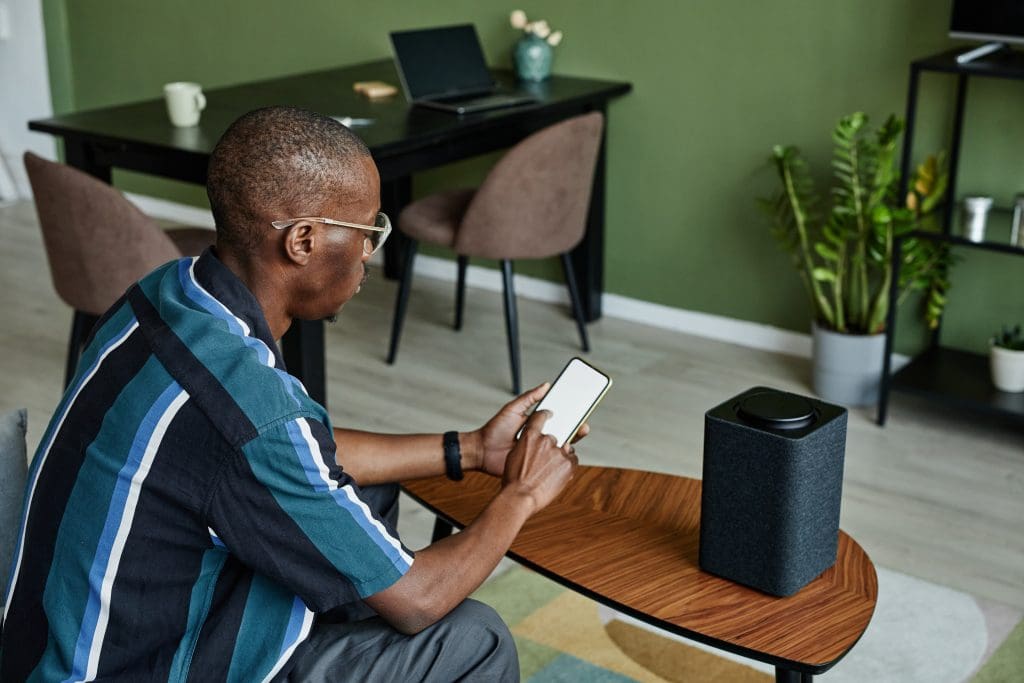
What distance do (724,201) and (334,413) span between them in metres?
1.27

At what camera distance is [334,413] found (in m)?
3.33

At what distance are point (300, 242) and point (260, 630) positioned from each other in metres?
0.41

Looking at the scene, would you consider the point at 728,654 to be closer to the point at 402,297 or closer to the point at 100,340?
the point at 100,340

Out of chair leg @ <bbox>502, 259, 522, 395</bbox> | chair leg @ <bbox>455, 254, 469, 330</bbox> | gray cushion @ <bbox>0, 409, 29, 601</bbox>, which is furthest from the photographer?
chair leg @ <bbox>455, 254, 469, 330</bbox>

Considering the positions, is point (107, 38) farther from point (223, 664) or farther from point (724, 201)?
point (223, 664)

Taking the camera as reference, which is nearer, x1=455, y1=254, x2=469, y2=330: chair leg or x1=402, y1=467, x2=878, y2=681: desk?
x1=402, y1=467, x2=878, y2=681: desk

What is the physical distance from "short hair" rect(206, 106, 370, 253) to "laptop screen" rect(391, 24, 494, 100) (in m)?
2.10

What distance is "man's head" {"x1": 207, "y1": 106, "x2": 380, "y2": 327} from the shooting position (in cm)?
138

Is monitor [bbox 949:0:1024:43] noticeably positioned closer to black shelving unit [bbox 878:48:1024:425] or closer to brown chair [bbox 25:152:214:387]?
black shelving unit [bbox 878:48:1024:425]

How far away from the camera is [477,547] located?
146 centimetres

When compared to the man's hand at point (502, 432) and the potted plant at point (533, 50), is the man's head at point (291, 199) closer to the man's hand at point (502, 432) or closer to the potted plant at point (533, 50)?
Answer: the man's hand at point (502, 432)

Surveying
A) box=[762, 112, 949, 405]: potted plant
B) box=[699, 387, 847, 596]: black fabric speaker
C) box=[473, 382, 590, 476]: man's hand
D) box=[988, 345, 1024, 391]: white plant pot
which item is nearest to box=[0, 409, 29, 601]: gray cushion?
box=[473, 382, 590, 476]: man's hand

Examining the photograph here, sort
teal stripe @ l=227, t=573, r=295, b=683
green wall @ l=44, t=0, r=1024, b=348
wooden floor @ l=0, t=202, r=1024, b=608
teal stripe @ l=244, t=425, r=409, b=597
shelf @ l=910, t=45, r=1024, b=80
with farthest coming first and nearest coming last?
green wall @ l=44, t=0, r=1024, b=348 → shelf @ l=910, t=45, r=1024, b=80 → wooden floor @ l=0, t=202, r=1024, b=608 → teal stripe @ l=227, t=573, r=295, b=683 → teal stripe @ l=244, t=425, r=409, b=597

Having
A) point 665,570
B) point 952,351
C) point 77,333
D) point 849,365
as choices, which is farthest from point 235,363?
point 952,351
